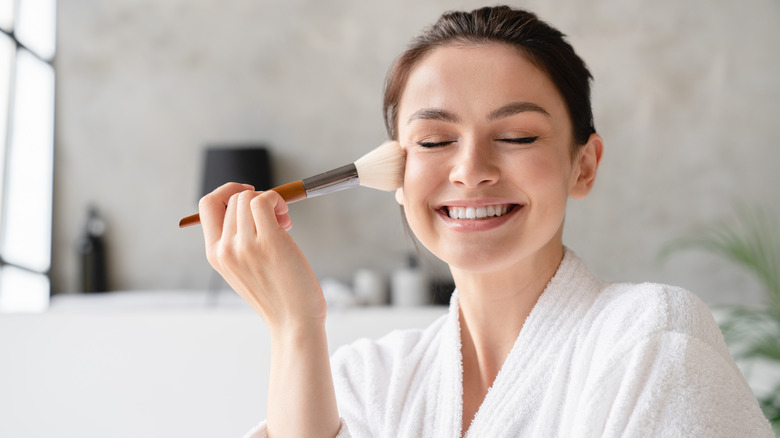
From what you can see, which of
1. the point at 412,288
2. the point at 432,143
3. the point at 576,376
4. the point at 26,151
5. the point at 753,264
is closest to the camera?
the point at 576,376

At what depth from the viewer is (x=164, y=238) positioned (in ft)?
8.70

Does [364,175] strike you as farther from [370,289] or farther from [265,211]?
[370,289]

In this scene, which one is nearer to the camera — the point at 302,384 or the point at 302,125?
the point at 302,384

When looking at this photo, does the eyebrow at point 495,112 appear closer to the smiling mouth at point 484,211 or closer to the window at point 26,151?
the smiling mouth at point 484,211

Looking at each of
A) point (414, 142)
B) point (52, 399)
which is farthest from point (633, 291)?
point (52, 399)

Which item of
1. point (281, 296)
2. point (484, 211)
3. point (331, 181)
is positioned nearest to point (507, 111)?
point (484, 211)

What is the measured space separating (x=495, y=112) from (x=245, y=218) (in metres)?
0.32

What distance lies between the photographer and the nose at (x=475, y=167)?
769 mm

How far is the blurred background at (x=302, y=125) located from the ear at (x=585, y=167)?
1628mm

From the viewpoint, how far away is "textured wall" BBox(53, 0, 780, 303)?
2473mm

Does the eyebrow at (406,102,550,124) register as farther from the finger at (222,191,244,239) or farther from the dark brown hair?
the finger at (222,191,244,239)

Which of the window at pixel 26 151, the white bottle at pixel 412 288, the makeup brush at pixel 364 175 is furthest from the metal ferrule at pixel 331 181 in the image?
the window at pixel 26 151

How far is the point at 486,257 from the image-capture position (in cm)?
81

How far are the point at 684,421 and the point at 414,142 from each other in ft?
1.46
